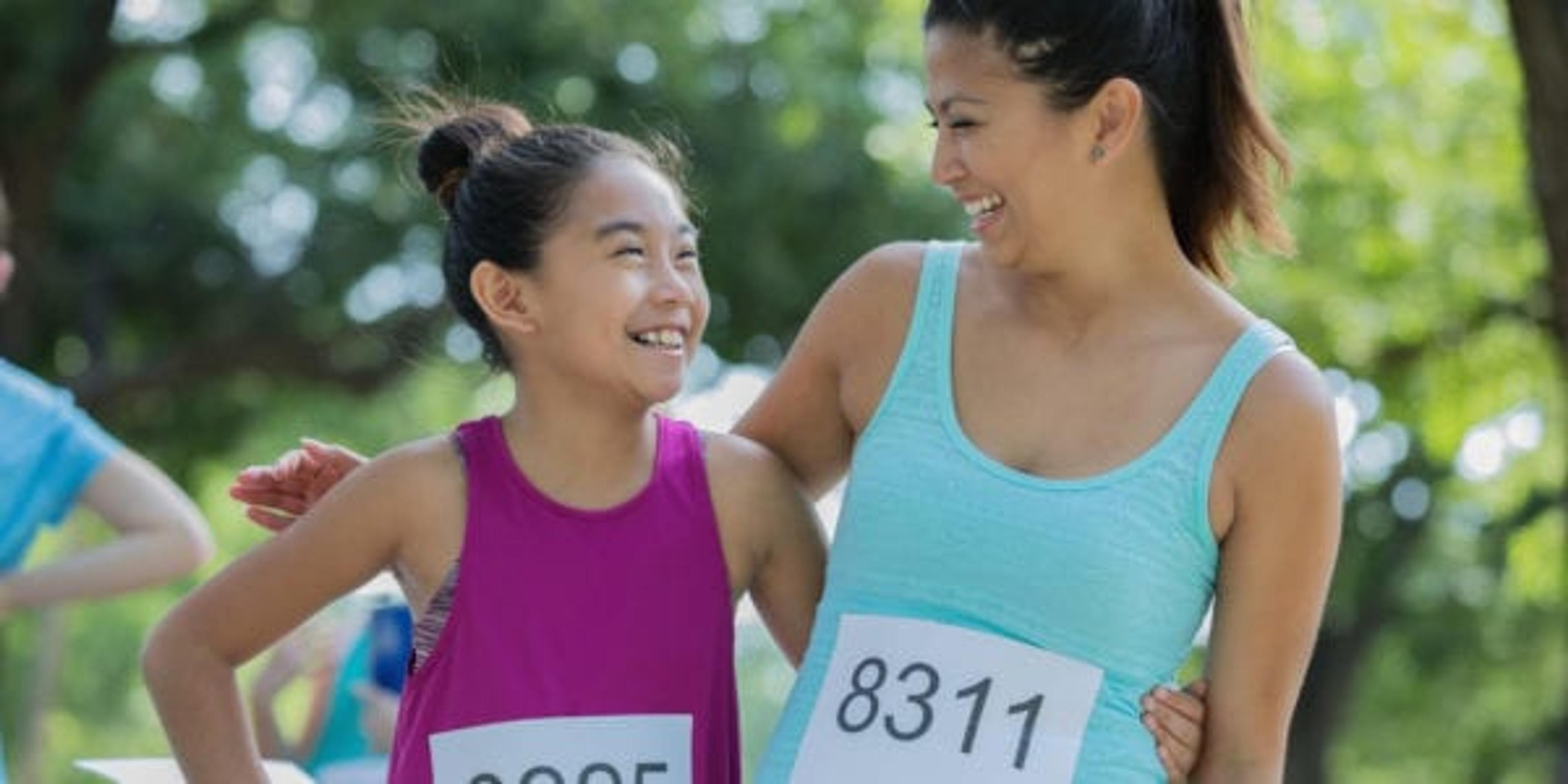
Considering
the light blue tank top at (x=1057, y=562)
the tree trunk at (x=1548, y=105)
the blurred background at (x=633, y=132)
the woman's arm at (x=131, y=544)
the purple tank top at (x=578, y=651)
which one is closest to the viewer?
the light blue tank top at (x=1057, y=562)

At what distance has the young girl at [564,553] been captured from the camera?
132 inches

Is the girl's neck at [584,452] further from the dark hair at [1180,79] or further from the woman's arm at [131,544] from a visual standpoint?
the woman's arm at [131,544]

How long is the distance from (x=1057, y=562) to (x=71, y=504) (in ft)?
7.26

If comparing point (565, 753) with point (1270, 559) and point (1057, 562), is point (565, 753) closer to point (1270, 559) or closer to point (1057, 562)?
point (1057, 562)

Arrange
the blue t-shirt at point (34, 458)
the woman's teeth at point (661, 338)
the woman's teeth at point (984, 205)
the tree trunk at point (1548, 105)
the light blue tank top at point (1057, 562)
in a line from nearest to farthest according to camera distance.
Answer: the light blue tank top at point (1057, 562) → the woman's teeth at point (984, 205) → the woman's teeth at point (661, 338) → the blue t-shirt at point (34, 458) → the tree trunk at point (1548, 105)

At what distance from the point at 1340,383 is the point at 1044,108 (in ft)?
41.3

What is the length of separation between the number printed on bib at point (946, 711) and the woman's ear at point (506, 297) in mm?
590

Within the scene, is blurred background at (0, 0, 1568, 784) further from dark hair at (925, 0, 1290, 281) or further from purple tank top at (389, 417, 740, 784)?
dark hair at (925, 0, 1290, 281)

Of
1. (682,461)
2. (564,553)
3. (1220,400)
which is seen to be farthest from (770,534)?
(1220,400)

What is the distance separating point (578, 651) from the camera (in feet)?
11.0

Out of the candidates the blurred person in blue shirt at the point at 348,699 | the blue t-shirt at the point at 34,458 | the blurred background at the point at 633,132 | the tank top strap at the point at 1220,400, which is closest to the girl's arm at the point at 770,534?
the tank top strap at the point at 1220,400

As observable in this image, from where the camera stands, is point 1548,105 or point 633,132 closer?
point 1548,105

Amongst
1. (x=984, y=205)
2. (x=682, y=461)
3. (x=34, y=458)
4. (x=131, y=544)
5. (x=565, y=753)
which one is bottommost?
(x=131, y=544)

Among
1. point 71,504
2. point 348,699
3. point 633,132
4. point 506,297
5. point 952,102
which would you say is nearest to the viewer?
point 952,102
